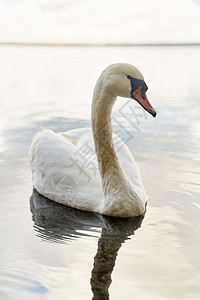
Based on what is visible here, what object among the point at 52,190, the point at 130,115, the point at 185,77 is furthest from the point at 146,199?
the point at 185,77

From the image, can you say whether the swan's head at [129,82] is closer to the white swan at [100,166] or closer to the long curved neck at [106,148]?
the white swan at [100,166]

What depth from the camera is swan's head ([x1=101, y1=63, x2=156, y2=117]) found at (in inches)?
213

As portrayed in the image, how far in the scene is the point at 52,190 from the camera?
639 cm

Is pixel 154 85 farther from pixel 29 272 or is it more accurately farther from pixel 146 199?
pixel 29 272

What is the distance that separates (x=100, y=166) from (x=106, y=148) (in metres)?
0.22

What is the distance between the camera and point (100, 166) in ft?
19.9

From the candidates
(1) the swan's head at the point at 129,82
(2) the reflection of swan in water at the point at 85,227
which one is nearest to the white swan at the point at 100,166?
(1) the swan's head at the point at 129,82

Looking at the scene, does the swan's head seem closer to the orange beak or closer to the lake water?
the orange beak

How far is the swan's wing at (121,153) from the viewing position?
20.7ft

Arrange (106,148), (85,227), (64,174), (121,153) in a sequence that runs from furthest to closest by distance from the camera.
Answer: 1. (121,153)
2. (64,174)
3. (106,148)
4. (85,227)

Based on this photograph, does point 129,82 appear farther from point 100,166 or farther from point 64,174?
point 64,174

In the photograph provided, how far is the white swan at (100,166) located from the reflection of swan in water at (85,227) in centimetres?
11

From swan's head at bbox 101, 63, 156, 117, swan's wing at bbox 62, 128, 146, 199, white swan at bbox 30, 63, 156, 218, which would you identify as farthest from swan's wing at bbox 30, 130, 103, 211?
swan's head at bbox 101, 63, 156, 117

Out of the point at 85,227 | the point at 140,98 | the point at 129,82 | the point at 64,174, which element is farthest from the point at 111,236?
the point at 129,82
